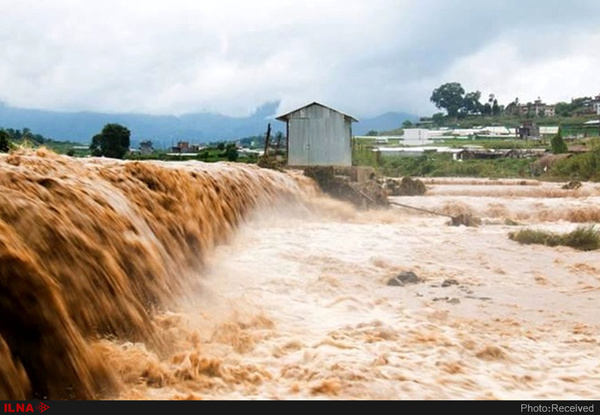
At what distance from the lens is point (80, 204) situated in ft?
18.5

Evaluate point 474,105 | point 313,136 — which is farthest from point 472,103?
point 313,136

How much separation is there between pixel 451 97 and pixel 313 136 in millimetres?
106901

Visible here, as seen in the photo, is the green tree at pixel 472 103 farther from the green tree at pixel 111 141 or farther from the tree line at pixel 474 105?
the green tree at pixel 111 141

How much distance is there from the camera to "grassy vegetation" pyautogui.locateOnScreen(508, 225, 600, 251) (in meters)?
11.9

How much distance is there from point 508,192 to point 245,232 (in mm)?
17644

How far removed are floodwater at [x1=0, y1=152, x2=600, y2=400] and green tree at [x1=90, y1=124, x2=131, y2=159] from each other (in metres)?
16.1

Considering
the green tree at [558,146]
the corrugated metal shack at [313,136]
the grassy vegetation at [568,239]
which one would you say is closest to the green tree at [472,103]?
the green tree at [558,146]

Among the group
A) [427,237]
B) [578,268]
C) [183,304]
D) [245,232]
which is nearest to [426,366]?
[183,304]

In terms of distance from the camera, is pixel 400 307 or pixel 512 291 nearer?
pixel 400 307

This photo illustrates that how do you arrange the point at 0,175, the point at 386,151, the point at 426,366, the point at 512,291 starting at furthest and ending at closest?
the point at 386,151, the point at 512,291, the point at 0,175, the point at 426,366

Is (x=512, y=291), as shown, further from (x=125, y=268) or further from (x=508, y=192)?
(x=508, y=192)

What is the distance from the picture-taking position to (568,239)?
1212 cm

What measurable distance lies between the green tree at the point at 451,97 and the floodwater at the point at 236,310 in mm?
119557

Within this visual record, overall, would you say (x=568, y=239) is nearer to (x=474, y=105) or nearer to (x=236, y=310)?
(x=236, y=310)
